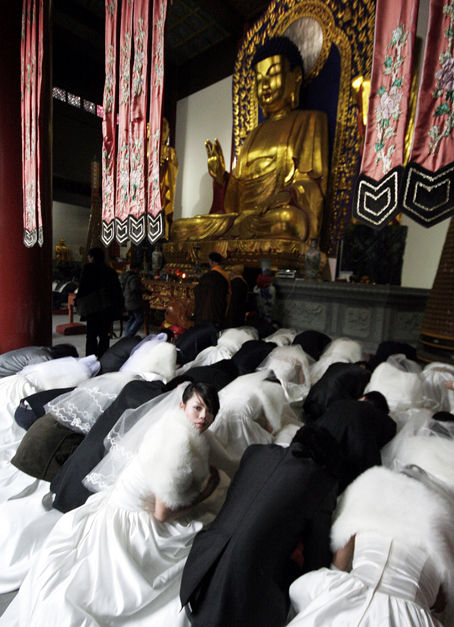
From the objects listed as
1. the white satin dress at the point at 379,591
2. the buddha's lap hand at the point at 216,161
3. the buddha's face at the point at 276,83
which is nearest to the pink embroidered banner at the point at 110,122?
the white satin dress at the point at 379,591

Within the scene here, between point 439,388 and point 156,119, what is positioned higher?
point 156,119

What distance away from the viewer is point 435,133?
1482mm

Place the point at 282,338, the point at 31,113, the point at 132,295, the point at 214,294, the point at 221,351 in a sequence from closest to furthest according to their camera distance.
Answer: the point at 221,351 < the point at 282,338 < the point at 31,113 < the point at 214,294 < the point at 132,295

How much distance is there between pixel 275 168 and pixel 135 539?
6266 millimetres

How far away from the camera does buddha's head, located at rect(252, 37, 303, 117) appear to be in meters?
6.10

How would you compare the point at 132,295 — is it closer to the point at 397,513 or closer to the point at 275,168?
the point at 275,168

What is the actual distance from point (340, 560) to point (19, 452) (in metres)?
1.44

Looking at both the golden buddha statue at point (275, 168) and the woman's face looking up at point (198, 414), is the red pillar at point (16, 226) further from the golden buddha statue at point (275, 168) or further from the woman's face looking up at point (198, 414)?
the woman's face looking up at point (198, 414)

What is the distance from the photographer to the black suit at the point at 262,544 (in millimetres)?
866

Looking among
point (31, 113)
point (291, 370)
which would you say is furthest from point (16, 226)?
point (291, 370)

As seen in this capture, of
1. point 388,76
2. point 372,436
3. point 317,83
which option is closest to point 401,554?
point 372,436

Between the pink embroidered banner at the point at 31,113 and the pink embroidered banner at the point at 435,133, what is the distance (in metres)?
3.01

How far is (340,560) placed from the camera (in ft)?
3.01

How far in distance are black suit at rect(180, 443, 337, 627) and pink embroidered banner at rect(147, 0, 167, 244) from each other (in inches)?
65.3
